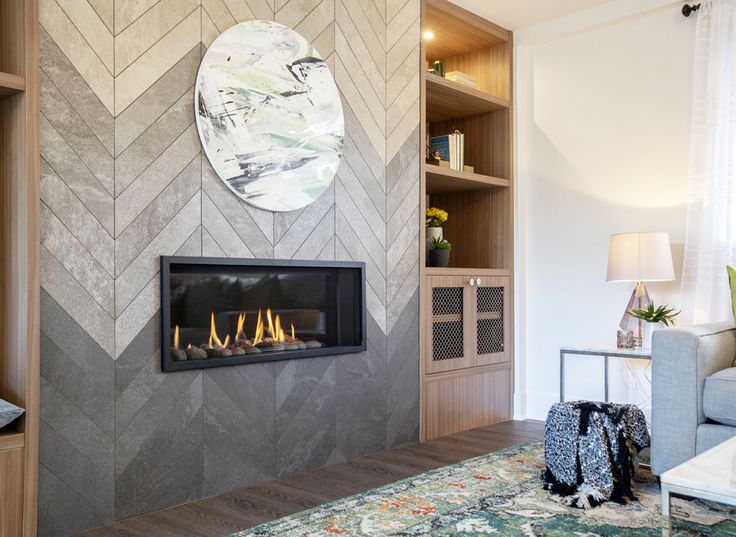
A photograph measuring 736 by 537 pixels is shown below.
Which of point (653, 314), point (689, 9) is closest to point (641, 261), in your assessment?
point (653, 314)

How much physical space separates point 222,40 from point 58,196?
98 cm

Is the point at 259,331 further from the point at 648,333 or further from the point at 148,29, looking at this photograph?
the point at 648,333

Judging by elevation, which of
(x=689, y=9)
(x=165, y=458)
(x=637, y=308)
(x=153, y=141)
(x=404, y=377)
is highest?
(x=689, y=9)

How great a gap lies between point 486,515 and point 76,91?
7.05ft

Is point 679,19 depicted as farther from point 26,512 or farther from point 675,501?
point 26,512

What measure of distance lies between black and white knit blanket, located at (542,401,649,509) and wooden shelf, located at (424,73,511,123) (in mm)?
2094

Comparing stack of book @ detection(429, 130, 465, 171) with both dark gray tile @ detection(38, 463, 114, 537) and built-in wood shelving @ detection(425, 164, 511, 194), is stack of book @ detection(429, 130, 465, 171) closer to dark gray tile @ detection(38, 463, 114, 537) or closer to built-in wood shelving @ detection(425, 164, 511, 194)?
built-in wood shelving @ detection(425, 164, 511, 194)

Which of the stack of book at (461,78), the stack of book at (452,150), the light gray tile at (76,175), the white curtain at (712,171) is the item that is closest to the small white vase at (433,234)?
the stack of book at (452,150)

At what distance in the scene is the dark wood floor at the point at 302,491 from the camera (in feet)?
8.50

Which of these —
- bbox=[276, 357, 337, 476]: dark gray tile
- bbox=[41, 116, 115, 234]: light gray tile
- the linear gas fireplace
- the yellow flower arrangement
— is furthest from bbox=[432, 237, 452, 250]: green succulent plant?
bbox=[41, 116, 115, 234]: light gray tile

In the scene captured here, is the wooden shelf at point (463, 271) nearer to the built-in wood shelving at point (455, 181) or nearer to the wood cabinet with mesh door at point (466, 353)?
the wood cabinet with mesh door at point (466, 353)

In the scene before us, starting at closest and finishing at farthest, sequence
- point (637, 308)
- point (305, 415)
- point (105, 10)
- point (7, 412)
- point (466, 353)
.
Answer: point (7, 412) → point (105, 10) → point (305, 415) → point (637, 308) → point (466, 353)

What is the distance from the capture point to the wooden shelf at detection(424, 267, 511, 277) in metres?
Answer: 4.08

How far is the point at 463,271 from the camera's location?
14.0ft
